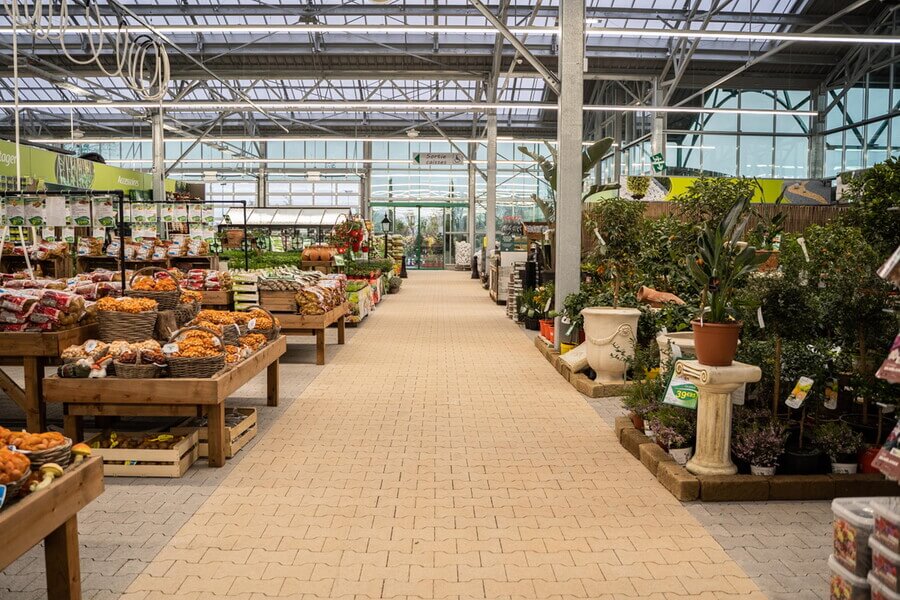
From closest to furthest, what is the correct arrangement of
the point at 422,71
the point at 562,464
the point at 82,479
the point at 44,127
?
the point at 82,479 → the point at 562,464 → the point at 422,71 → the point at 44,127

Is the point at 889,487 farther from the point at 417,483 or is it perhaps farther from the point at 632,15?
the point at 632,15

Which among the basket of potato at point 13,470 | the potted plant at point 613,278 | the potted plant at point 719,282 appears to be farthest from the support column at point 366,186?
the basket of potato at point 13,470

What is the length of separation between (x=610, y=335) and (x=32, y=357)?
14.1 ft

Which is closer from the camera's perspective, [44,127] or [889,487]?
[889,487]

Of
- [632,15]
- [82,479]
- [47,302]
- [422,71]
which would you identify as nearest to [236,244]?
[422,71]

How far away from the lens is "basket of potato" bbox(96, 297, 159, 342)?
4734 millimetres

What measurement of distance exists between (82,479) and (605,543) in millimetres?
2114

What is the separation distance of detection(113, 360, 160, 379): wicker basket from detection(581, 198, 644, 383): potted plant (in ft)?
12.0

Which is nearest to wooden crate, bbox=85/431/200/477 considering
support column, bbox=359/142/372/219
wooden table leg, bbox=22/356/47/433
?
wooden table leg, bbox=22/356/47/433

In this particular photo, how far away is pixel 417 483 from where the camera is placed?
411cm

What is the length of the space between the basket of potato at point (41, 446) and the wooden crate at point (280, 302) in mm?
5373

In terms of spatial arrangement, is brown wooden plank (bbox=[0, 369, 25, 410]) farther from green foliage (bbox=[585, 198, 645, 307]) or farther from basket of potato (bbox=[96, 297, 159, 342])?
green foliage (bbox=[585, 198, 645, 307])

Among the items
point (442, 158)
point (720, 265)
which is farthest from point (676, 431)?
point (442, 158)

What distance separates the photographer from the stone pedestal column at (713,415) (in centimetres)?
380
